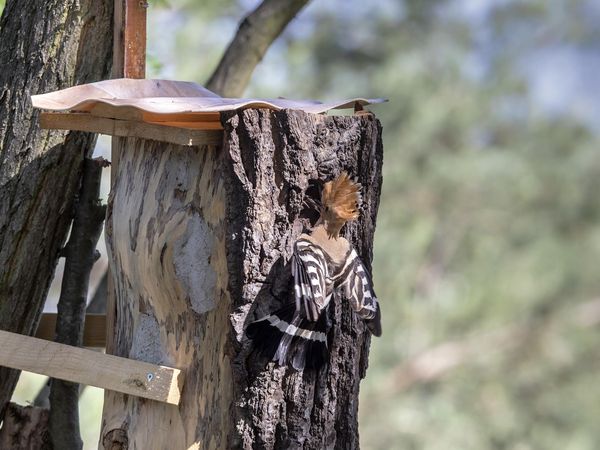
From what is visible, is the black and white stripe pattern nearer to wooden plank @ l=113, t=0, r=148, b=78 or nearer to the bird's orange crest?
the bird's orange crest

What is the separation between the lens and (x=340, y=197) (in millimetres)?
2096

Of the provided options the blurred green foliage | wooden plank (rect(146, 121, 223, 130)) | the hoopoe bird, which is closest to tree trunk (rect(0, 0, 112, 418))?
wooden plank (rect(146, 121, 223, 130))

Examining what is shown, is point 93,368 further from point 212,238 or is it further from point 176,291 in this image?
point 212,238

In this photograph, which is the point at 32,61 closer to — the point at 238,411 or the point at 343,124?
the point at 343,124

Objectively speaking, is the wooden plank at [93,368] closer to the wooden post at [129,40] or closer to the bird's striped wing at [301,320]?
the bird's striped wing at [301,320]

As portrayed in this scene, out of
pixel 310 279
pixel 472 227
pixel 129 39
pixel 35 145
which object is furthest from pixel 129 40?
pixel 472 227

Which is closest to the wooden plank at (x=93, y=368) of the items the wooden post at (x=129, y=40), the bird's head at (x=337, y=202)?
the bird's head at (x=337, y=202)

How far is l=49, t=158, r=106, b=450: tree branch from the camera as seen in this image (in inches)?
106

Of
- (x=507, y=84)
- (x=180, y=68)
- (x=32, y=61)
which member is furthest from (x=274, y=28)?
(x=507, y=84)

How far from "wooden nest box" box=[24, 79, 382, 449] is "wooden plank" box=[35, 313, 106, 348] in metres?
0.57

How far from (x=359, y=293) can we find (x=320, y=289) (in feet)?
0.42

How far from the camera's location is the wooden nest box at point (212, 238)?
204 cm

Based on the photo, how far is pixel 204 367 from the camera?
2135 millimetres

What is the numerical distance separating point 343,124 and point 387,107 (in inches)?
440
